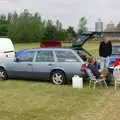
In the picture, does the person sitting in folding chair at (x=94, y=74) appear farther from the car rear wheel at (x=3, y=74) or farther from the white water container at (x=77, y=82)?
the car rear wheel at (x=3, y=74)

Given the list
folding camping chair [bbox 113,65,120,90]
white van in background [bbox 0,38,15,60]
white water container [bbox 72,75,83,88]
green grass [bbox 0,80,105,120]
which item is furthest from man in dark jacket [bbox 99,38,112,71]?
white van in background [bbox 0,38,15,60]

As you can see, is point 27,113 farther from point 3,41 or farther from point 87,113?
point 3,41

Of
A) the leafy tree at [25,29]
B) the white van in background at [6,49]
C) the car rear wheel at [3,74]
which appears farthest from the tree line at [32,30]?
the car rear wheel at [3,74]

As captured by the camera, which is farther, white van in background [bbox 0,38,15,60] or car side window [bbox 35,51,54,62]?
white van in background [bbox 0,38,15,60]

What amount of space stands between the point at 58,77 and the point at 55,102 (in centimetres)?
349

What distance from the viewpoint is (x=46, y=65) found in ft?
47.6

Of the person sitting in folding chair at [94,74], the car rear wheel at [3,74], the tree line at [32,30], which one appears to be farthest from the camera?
the tree line at [32,30]

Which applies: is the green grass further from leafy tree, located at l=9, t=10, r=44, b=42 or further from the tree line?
leafy tree, located at l=9, t=10, r=44, b=42

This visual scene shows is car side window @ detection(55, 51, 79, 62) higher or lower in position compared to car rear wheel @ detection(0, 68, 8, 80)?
higher

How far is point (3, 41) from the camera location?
20.7 metres

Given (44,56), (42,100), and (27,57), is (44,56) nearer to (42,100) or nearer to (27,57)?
(27,57)

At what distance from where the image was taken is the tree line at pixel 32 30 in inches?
4163

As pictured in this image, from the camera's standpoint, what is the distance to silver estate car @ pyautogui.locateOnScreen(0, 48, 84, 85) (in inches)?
553

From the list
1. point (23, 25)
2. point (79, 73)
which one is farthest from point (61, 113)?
point (23, 25)
